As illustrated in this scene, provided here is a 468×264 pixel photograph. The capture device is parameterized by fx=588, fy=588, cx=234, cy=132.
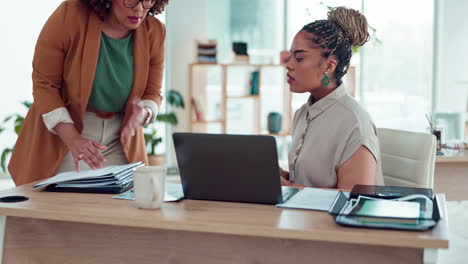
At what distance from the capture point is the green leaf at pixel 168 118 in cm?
643

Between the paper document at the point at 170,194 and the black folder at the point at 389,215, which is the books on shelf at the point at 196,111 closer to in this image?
the paper document at the point at 170,194

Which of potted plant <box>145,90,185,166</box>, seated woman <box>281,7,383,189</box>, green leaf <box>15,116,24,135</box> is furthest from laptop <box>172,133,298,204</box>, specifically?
potted plant <box>145,90,185,166</box>

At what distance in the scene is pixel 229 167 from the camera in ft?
5.08

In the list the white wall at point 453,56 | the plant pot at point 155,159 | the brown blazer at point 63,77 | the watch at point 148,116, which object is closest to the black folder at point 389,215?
the watch at point 148,116

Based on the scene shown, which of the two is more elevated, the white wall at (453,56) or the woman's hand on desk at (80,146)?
the white wall at (453,56)

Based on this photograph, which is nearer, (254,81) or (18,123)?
(18,123)

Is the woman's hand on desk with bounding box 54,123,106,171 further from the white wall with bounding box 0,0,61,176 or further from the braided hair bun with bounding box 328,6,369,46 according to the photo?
the white wall with bounding box 0,0,61,176

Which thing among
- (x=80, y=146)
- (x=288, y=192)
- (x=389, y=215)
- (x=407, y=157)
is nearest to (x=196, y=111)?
(x=407, y=157)

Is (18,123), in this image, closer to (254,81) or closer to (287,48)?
(254,81)

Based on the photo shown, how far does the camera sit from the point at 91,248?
1599 mm

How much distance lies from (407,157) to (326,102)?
1.40ft

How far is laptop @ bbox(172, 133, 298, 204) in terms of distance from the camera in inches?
59.3

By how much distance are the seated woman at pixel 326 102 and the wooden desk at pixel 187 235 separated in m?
0.52

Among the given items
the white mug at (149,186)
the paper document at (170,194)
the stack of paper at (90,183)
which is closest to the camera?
the white mug at (149,186)
